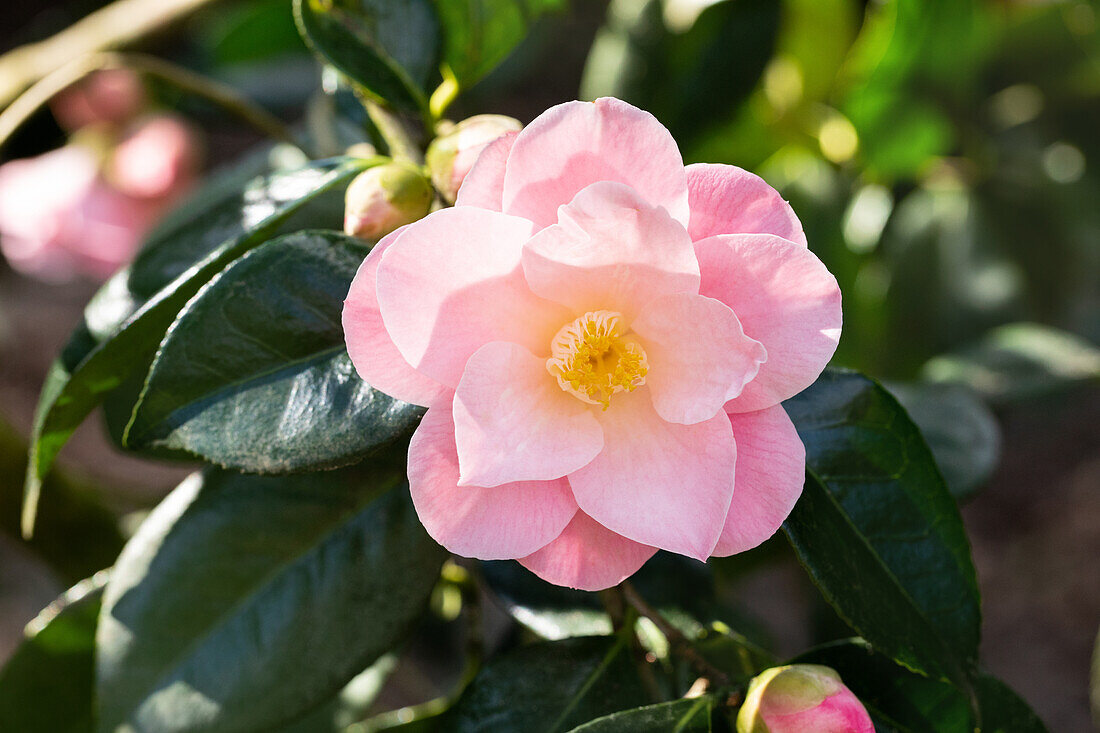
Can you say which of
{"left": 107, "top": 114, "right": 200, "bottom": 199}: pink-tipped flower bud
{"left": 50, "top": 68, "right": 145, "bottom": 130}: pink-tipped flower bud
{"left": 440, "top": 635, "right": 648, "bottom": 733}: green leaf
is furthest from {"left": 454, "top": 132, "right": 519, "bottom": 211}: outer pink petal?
{"left": 50, "top": 68, "right": 145, "bottom": 130}: pink-tipped flower bud

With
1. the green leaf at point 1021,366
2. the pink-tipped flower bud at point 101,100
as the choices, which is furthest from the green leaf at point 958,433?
the pink-tipped flower bud at point 101,100

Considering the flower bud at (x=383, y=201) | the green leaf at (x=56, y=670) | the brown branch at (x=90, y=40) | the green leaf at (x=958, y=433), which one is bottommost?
the green leaf at (x=56, y=670)

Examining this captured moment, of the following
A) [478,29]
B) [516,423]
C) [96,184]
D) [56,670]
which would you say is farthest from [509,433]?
[96,184]

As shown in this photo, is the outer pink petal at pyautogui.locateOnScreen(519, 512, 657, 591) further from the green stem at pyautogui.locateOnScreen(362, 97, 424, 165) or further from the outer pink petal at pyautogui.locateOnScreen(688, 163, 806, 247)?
the green stem at pyautogui.locateOnScreen(362, 97, 424, 165)

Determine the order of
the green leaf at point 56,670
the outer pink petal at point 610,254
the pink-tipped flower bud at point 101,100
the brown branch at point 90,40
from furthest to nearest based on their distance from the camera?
the pink-tipped flower bud at point 101,100 < the brown branch at point 90,40 < the green leaf at point 56,670 < the outer pink petal at point 610,254

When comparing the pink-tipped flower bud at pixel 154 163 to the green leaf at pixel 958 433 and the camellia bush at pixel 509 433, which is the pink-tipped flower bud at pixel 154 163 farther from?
the green leaf at pixel 958 433

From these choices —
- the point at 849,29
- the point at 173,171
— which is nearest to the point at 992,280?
the point at 849,29

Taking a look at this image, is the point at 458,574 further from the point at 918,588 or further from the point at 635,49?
the point at 635,49
